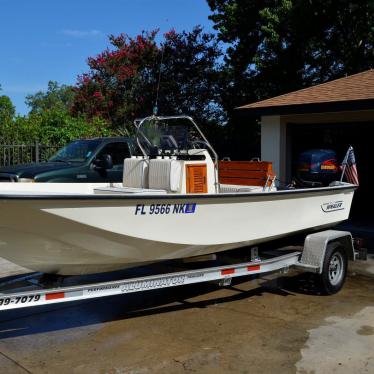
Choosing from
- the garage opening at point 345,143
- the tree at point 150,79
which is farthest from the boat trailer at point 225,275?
the tree at point 150,79

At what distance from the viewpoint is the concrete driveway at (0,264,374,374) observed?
4551 mm

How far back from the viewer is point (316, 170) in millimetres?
7785

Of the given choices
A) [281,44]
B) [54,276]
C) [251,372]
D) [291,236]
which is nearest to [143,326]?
[54,276]

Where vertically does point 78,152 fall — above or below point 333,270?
above

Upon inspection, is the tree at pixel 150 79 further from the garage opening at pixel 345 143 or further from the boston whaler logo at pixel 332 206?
the boston whaler logo at pixel 332 206

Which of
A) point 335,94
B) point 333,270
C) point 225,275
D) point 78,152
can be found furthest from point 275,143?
point 225,275

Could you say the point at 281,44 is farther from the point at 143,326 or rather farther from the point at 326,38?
the point at 143,326

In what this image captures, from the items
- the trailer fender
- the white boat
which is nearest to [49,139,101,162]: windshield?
the white boat

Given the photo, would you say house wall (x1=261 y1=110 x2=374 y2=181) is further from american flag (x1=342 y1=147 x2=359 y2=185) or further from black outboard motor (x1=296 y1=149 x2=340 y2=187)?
american flag (x1=342 y1=147 x2=359 y2=185)

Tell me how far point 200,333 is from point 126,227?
1363 mm

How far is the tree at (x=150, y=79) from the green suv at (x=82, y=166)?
11.0m

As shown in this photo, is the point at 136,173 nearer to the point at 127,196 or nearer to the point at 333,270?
the point at 127,196

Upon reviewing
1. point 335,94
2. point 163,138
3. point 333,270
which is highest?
point 335,94

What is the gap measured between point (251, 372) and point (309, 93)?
8343 millimetres
